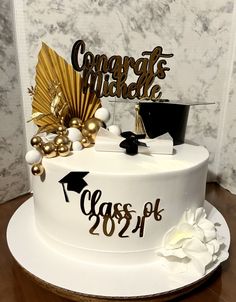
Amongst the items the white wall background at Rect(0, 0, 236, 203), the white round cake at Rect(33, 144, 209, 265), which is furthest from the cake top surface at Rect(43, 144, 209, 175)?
the white wall background at Rect(0, 0, 236, 203)

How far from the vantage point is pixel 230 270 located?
2.37 feet

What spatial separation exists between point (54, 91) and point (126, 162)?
0.25 meters

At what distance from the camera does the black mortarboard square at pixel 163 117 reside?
2.28 ft

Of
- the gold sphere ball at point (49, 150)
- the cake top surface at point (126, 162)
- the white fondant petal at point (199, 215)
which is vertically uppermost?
the gold sphere ball at point (49, 150)

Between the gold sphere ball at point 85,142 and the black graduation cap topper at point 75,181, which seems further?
the gold sphere ball at point 85,142

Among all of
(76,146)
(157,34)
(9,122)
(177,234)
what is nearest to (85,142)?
(76,146)

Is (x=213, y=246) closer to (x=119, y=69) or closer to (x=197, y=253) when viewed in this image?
(x=197, y=253)

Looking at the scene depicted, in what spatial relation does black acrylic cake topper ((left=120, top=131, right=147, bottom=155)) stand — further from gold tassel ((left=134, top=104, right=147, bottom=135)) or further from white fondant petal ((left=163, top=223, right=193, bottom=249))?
white fondant petal ((left=163, top=223, right=193, bottom=249))

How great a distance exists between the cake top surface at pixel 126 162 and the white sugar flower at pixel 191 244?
11 centimetres

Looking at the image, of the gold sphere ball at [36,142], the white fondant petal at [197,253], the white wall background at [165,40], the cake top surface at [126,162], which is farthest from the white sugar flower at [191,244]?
the white wall background at [165,40]

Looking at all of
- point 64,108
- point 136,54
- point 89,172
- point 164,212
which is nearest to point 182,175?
point 164,212

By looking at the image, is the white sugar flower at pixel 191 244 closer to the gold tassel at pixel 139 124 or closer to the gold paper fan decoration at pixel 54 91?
the gold tassel at pixel 139 124

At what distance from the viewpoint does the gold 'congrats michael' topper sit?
2.35ft

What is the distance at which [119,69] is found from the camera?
28.6 inches
